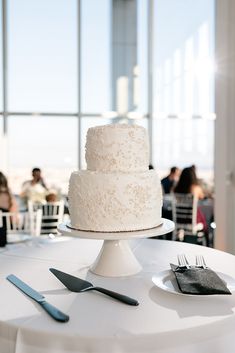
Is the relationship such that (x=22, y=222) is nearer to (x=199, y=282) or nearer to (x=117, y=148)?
(x=117, y=148)

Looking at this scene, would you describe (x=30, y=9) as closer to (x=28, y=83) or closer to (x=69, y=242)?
(x=28, y=83)

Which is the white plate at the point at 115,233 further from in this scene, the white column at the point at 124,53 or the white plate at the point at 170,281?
the white column at the point at 124,53

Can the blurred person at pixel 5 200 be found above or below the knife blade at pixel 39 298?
below

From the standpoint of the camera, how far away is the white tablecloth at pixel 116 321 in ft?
2.89

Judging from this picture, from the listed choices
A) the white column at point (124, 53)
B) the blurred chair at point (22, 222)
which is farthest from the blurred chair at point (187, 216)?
the white column at point (124, 53)

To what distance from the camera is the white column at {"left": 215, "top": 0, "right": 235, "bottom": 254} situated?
10.5 feet

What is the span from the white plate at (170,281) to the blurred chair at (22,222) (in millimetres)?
3224

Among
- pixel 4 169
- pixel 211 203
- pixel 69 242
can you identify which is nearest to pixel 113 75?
pixel 4 169

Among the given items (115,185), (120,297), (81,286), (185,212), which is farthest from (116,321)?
(185,212)

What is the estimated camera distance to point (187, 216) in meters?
5.06

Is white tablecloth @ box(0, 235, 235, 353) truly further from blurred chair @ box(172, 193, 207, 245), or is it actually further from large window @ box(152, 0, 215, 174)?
large window @ box(152, 0, 215, 174)

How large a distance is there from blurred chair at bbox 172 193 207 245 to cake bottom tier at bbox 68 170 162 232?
12.0 ft

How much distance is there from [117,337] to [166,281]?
0.34 metres

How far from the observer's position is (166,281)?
1.18 m
